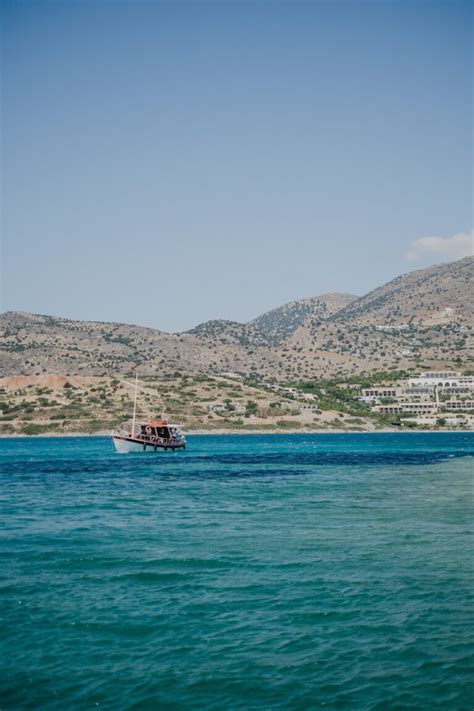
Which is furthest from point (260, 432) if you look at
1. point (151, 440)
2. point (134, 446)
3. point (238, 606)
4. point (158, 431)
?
point (238, 606)

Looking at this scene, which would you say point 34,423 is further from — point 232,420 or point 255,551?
point 255,551

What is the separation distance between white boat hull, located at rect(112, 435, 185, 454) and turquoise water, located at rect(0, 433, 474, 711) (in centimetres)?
5199

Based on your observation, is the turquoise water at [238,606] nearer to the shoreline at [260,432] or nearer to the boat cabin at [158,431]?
the boat cabin at [158,431]

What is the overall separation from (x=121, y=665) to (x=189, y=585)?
5.07 metres

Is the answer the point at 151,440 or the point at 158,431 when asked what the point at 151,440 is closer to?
the point at 151,440

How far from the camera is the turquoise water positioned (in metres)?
12.0

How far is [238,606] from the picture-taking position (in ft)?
52.9

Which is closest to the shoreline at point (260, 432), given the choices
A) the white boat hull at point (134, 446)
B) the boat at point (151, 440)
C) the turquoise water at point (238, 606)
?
the boat at point (151, 440)

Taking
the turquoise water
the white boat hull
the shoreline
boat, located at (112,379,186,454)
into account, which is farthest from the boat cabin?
the turquoise water

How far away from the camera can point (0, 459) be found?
7250 centimetres

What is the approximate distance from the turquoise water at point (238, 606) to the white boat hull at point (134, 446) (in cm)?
5199

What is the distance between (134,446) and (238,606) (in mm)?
72904

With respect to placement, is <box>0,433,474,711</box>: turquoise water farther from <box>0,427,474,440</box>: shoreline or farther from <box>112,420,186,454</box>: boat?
<box>0,427,474,440</box>: shoreline

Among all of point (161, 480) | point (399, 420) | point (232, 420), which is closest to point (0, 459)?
point (161, 480)
